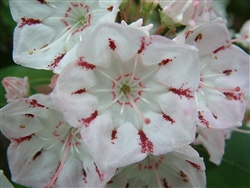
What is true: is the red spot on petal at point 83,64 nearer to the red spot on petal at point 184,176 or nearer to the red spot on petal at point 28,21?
the red spot on petal at point 28,21

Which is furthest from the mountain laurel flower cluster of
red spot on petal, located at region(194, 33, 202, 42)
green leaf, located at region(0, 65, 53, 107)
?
green leaf, located at region(0, 65, 53, 107)

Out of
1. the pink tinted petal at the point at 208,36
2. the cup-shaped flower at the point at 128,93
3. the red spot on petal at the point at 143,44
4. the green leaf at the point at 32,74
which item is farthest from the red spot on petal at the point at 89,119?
the green leaf at the point at 32,74

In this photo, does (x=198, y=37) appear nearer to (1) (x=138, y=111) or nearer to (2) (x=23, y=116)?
(1) (x=138, y=111)

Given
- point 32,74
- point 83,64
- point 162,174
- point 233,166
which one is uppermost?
point 83,64

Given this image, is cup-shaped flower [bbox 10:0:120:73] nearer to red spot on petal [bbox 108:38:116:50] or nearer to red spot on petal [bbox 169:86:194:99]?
red spot on petal [bbox 108:38:116:50]

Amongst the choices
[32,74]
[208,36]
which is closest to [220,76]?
[208,36]

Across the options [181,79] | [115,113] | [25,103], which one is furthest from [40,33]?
[181,79]

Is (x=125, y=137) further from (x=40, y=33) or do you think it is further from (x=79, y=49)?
(x=40, y=33)
